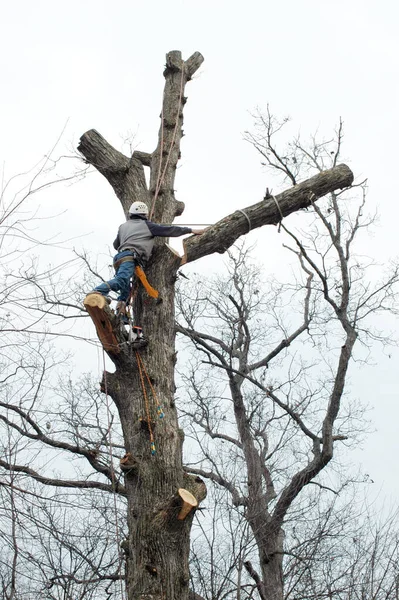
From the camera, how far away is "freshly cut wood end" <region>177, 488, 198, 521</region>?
430cm

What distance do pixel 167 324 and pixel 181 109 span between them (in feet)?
7.87

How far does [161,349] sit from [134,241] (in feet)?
3.10

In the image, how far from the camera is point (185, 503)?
4.28 metres

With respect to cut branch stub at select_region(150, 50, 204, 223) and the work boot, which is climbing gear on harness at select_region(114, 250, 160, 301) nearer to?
the work boot

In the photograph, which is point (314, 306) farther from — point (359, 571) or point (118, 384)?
point (118, 384)

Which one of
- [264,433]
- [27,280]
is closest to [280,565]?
[264,433]

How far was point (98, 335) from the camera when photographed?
16.1 feet

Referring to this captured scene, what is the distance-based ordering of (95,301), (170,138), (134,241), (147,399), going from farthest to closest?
(170,138) → (134,241) → (147,399) → (95,301)

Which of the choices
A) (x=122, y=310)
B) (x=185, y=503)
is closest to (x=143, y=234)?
(x=122, y=310)

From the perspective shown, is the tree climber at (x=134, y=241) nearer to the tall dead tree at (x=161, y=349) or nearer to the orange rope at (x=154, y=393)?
the tall dead tree at (x=161, y=349)

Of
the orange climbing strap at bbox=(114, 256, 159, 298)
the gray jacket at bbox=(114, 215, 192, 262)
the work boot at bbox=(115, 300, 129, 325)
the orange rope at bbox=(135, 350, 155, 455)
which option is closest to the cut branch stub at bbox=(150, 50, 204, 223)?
the gray jacket at bbox=(114, 215, 192, 262)

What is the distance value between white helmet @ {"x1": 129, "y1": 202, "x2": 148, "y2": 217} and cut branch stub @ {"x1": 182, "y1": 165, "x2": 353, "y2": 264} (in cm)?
47

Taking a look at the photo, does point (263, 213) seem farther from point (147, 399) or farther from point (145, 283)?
point (147, 399)

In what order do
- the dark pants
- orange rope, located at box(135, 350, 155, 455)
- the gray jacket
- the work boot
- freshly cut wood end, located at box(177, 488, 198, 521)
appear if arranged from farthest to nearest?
1. the gray jacket
2. the dark pants
3. the work boot
4. orange rope, located at box(135, 350, 155, 455)
5. freshly cut wood end, located at box(177, 488, 198, 521)
